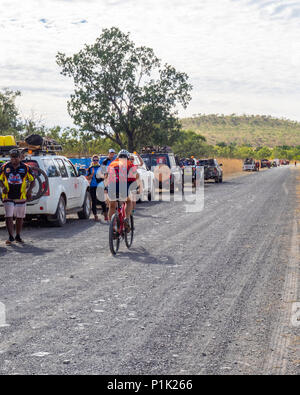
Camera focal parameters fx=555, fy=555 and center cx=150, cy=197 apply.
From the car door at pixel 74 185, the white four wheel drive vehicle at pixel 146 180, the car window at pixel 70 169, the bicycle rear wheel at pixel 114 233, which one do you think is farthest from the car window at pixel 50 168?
the white four wheel drive vehicle at pixel 146 180

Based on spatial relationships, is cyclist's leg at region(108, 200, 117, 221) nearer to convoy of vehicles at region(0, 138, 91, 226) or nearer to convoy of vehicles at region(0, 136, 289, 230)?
convoy of vehicles at region(0, 136, 289, 230)

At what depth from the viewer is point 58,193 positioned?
14.1 metres

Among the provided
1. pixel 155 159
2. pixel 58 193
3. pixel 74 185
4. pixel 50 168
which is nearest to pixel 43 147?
pixel 74 185

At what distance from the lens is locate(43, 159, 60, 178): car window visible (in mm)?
13900

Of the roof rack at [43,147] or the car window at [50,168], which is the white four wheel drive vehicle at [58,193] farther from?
the roof rack at [43,147]

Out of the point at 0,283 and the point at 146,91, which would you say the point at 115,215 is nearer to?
the point at 0,283

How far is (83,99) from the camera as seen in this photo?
40.9 meters

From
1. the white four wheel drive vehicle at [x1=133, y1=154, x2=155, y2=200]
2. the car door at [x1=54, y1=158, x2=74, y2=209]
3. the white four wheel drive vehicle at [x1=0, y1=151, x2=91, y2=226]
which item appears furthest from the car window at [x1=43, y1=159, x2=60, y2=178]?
the white four wheel drive vehicle at [x1=133, y1=154, x2=155, y2=200]

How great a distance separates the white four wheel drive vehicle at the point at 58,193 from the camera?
13.6 meters

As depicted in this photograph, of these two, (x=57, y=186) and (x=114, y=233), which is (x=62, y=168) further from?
(x=114, y=233)

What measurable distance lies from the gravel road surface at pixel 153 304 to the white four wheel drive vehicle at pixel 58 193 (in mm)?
1254

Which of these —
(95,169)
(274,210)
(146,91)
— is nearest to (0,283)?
(95,169)

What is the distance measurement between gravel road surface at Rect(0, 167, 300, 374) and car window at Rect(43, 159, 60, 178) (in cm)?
206

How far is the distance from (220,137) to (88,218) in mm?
184419
